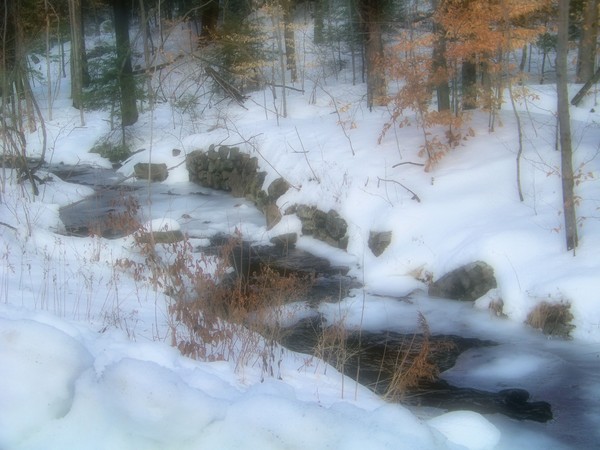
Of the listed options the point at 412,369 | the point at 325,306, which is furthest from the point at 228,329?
the point at 325,306

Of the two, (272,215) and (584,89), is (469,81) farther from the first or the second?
(272,215)

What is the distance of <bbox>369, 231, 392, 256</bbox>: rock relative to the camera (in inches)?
451

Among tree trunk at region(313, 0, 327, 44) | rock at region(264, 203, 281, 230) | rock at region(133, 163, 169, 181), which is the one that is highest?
tree trunk at region(313, 0, 327, 44)

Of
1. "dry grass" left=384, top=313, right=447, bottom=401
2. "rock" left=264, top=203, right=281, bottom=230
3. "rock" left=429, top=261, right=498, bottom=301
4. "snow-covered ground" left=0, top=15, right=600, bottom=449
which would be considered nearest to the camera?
"snow-covered ground" left=0, top=15, right=600, bottom=449

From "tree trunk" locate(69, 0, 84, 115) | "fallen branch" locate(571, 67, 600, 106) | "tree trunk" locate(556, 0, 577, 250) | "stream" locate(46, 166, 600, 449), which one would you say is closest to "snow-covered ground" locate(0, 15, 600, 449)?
"stream" locate(46, 166, 600, 449)

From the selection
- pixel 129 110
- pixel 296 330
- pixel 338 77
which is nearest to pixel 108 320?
pixel 296 330

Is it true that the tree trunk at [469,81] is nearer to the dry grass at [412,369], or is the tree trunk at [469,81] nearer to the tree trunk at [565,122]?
the tree trunk at [565,122]

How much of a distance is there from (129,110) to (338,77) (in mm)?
9940

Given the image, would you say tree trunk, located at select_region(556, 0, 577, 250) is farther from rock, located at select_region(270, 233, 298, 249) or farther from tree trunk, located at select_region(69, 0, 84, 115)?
tree trunk, located at select_region(69, 0, 84, 115)

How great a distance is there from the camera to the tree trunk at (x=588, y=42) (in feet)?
59.4

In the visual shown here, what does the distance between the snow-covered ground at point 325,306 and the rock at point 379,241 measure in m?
0.13

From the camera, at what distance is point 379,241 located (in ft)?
37.9

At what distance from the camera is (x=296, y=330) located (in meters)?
8.23

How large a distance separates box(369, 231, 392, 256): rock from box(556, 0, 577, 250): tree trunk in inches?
127
